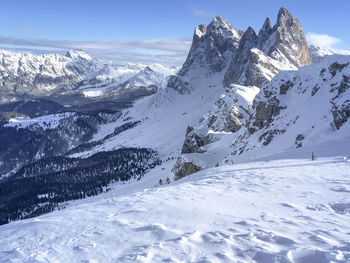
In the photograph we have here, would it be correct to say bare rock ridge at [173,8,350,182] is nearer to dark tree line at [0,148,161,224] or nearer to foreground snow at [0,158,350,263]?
foreground snow at [0,158,350,263]

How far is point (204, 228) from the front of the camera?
1206 cm

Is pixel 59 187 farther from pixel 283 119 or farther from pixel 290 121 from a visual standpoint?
pixel 290 121

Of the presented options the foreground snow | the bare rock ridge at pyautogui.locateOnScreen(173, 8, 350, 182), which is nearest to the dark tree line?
the bare rock ridge at pyautogui.locateOnScreen(173, 8, 350, 182)

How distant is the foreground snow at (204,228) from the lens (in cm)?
988

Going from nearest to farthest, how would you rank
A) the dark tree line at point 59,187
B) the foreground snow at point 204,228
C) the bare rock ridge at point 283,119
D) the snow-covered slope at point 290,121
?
the foreground snow at point 204,228 → the snow-covered slope at point 290,121 → the bare rock ridge at point 283,119 → the dark tree line at point 59,187

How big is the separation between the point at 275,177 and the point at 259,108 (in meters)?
52.9

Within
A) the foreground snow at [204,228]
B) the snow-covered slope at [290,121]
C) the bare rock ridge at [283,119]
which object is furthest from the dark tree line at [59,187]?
the foreground snow at [204,228]

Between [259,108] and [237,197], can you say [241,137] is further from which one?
[237,197]

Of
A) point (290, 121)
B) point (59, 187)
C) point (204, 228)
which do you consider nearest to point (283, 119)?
point (290, 121)

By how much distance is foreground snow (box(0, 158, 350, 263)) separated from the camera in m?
9.88

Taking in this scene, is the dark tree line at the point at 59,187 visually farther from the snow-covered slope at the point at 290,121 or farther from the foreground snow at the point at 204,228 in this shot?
the foreground snow at the point at 204,228

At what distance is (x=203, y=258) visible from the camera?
31.5 feet

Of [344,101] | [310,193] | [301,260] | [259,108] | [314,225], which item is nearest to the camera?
[301,260]

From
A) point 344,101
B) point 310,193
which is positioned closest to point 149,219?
point 310,193
